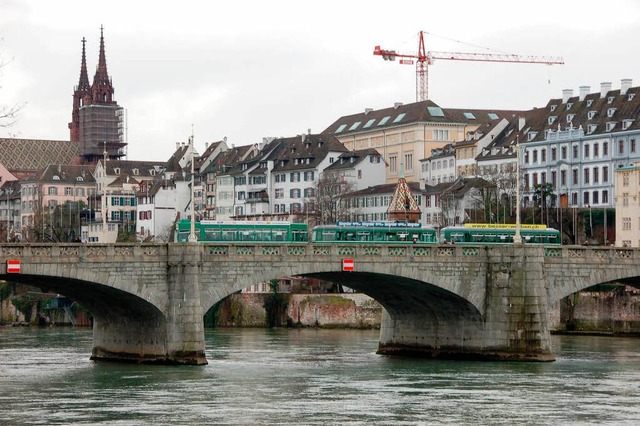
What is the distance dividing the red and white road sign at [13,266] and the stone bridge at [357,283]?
23 cm

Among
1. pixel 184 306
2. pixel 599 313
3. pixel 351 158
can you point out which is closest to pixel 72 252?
pixel 184 306

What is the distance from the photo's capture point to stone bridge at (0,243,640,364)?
84250mm

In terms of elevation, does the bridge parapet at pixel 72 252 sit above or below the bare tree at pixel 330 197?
below

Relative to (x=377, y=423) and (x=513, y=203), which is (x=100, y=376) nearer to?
(x=377, y=423)

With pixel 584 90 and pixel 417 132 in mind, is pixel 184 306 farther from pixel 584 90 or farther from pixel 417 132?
pixel 417 132

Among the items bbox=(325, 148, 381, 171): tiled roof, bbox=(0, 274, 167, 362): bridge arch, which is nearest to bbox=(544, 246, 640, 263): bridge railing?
bbox=(0, 274, 167, 362): bridge arch

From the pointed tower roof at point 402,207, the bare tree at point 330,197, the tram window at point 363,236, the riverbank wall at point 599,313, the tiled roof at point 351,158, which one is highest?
the tiled roof at point 351,158

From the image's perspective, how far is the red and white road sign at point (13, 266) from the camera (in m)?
81.6

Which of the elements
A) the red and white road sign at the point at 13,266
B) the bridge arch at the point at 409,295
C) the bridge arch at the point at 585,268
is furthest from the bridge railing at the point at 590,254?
the red and white road sign at the point at 13,266

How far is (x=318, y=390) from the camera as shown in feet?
255

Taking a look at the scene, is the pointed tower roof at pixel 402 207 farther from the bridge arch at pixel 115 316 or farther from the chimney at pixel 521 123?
the chimney at pixel 521 123

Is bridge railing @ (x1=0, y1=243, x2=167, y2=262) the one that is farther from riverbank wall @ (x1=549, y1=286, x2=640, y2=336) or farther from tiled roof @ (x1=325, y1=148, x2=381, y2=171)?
tiled roof @ (x1=325, y1=148, x2=381, y2=171)

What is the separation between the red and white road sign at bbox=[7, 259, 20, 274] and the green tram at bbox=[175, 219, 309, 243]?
63.3 feet

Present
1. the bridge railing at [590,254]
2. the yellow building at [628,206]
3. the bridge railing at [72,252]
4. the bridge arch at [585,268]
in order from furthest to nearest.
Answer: the yellow building at [628,206] < the bridge railing at [590,254] < the bridge arch at [585,268] < the bridge railing at [72,252]
